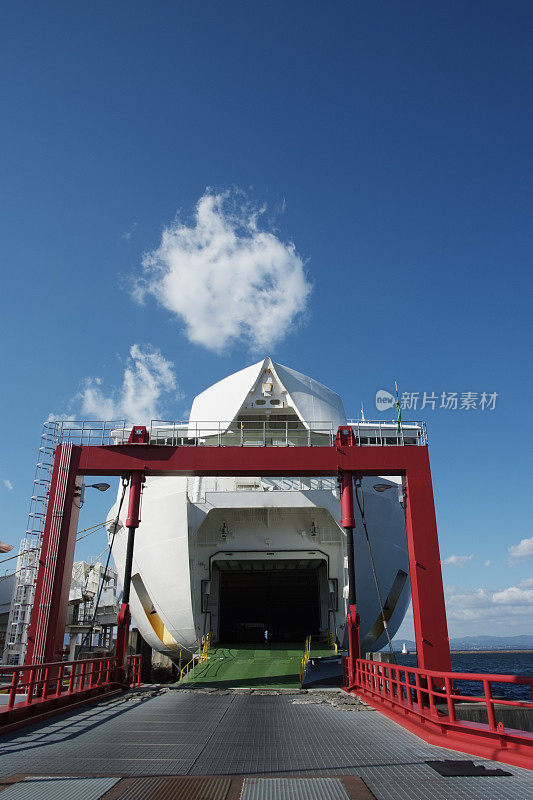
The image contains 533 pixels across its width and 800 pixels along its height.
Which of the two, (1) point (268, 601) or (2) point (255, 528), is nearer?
(2) point (255, 528)

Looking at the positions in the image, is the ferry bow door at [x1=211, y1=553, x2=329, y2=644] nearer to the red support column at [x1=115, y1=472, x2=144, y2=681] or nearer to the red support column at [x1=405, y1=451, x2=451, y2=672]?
the red support column at [x1=115, y1=472, x2=144, y2=681]

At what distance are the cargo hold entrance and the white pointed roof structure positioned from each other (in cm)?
587

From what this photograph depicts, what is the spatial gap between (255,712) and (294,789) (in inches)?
222

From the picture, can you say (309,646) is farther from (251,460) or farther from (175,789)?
(175,789)

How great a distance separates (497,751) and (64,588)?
11.1 meters

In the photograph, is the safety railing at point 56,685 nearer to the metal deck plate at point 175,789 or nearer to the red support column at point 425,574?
the metal deck plate at point 175,789

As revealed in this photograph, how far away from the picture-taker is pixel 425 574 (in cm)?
1370

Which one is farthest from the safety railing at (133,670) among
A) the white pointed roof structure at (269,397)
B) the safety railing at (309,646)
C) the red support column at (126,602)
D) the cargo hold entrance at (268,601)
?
the white pointed roof structure at (269,397)

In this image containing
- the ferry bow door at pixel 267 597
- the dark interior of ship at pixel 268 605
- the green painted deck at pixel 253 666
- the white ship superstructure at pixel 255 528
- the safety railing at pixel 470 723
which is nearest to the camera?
the safety railing at pixel 470 723

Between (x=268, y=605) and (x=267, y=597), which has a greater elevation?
(x=267, y=597)

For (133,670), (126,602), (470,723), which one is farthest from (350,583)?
(470,723)

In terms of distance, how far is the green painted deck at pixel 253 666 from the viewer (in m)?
15.4

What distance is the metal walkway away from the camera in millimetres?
5145

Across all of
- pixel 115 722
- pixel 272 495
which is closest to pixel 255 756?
pixel 115 722
